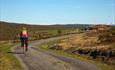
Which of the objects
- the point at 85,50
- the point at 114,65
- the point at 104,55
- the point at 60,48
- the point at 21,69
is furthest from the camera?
the point at 60,48

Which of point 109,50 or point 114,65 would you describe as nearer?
point 114,65

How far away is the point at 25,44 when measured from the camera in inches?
930

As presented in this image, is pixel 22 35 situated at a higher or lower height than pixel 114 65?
higher

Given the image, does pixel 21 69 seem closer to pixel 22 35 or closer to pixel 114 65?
pixel 114 65

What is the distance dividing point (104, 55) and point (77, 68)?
245 inches

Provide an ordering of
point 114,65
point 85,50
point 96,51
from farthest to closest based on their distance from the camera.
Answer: point 85,50 → point 96,51 → point 114,65

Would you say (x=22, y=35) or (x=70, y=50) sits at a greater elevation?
(x=22, y=35)

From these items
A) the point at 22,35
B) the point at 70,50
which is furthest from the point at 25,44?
the point at 70,50

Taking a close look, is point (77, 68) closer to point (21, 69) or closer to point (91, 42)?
point (21, 69)

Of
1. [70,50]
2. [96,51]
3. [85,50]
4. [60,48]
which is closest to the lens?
[96,51]

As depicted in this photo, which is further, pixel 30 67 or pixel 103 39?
pixel 103 39

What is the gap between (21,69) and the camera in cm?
1442

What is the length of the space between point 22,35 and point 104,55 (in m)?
7.65

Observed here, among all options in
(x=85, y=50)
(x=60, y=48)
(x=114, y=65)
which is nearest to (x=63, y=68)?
(x=114, y=65)
